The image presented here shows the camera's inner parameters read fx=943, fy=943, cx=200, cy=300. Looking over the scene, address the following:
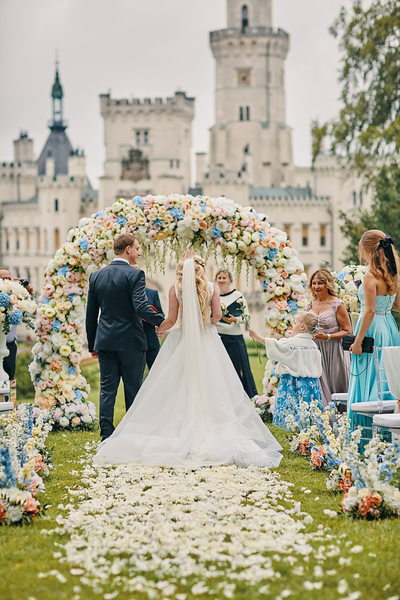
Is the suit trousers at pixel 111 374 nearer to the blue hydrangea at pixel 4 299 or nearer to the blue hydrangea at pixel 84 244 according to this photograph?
the blue hydrangea at pixel 4 299

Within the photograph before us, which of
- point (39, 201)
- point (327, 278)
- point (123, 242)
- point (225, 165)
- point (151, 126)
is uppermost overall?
point (151, 126)

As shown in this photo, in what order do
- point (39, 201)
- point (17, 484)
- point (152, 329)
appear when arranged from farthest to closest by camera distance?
point (39, 201)
point (152, 329)
point (17, 484)

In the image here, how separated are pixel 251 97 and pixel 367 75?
53202 mm

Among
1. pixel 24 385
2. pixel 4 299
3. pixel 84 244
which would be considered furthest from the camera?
pixel 24 385

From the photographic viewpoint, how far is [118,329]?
814 centimetres

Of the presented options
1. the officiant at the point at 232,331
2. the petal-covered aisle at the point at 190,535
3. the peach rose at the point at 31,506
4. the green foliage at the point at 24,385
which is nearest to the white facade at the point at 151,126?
the green foliage at the point at 24,385

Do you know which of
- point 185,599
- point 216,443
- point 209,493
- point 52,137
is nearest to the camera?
point 185,599

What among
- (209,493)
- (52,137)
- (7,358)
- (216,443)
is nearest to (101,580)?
(209,493)

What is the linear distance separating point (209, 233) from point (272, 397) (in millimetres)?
1974

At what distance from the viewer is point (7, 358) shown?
1041cm

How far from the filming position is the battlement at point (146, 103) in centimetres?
6950

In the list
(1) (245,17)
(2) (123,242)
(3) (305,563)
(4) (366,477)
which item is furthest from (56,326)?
(1) (245,17)

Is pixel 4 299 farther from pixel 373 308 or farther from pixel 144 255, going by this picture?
pixel 373 308

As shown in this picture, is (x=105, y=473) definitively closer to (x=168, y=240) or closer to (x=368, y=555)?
(x=368, y=555)
